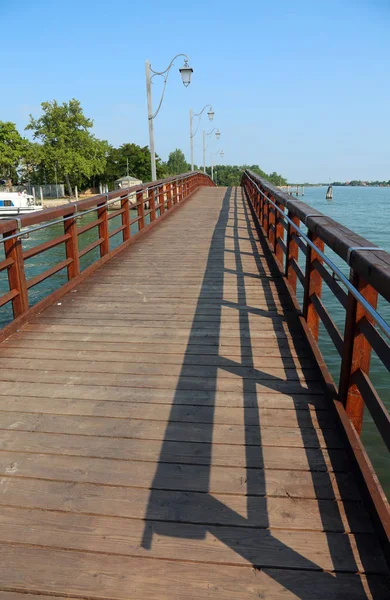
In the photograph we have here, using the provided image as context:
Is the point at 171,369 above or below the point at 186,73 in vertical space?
below

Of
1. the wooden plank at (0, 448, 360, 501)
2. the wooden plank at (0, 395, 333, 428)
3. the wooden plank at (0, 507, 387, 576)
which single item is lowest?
the wooden plank at (0, 507, 387, 576)

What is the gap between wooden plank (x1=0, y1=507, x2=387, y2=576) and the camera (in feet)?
5.97

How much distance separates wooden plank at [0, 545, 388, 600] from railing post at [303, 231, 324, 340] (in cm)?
232

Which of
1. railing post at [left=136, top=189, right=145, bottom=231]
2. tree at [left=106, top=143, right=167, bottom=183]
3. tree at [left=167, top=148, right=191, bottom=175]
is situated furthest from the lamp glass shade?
tree at [left=167, top=148, right=191, bottom=175]

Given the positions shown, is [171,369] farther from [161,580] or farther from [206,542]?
[161,580]

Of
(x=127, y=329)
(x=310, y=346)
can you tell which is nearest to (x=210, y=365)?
Answer: (x=310, y=346)

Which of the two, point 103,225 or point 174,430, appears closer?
point 174,430

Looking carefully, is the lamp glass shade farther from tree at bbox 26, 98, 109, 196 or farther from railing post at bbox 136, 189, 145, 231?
tree at bbox 26, 98, 109, 196

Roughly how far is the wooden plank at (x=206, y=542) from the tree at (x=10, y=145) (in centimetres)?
5316

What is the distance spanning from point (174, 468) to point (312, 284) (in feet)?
6.85

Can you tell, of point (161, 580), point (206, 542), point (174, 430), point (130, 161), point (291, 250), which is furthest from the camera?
point (130, 161)

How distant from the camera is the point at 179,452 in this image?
98.8 inches

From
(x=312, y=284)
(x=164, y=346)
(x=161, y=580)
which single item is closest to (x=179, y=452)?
(x=161, y=580)

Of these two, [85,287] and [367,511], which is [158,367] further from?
[85,287]
